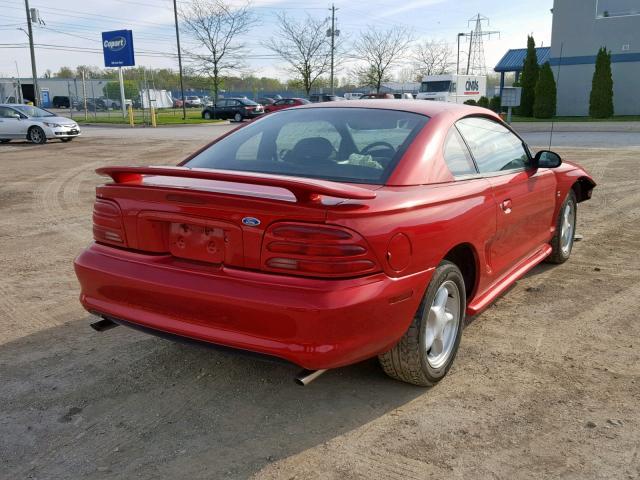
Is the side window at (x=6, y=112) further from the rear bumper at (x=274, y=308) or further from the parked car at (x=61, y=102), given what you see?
the parked car at (x=61, y=102)

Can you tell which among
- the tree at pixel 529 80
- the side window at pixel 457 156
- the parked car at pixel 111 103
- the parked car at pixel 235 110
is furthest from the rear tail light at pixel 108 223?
the parked car at pixel 111 103

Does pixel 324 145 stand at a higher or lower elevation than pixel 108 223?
higher

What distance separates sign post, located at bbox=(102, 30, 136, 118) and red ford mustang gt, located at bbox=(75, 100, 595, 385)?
35.9 m

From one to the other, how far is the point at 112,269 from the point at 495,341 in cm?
242

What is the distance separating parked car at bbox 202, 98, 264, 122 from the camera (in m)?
38.4

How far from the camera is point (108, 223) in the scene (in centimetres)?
315

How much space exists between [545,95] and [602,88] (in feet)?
8.58

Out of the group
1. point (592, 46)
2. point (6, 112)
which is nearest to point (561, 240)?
point (6, 112)

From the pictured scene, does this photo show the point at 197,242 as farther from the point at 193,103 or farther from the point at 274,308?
the point at 193,103

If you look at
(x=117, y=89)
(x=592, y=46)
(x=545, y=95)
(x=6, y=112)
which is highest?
(x=592, y=46)

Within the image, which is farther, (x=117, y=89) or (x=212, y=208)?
(x=117, y=89)

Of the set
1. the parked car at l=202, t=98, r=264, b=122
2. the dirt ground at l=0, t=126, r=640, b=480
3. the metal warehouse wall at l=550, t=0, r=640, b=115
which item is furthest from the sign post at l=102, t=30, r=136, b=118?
the dirt ground at l=0, t=126, r=640, b=480

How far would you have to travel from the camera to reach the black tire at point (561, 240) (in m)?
5.18

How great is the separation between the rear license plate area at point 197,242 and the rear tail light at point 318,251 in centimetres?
28
